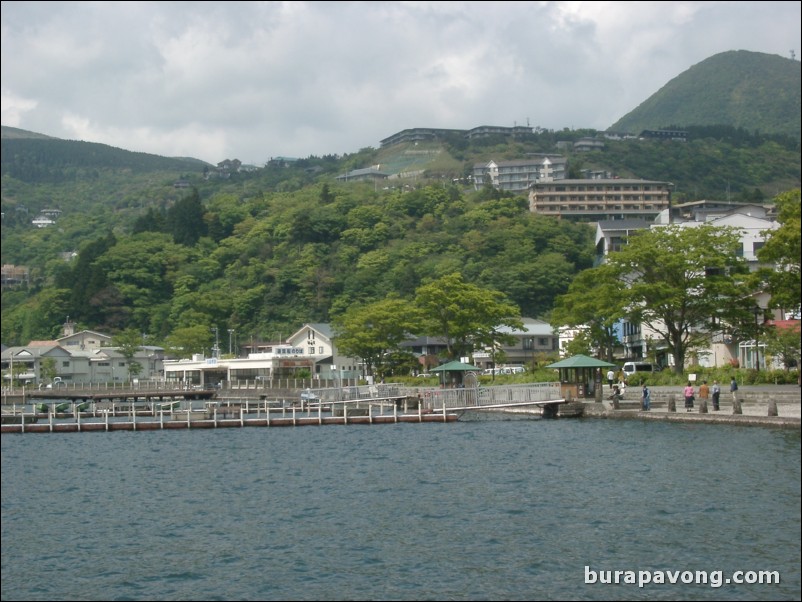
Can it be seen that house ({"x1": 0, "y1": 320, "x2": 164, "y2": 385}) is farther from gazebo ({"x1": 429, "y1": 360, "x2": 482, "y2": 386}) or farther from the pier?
gazebo ({"x1": 429, "y1": 360, "x2": 482, "y2": 386})

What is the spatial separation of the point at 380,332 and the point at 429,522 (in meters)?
46.6

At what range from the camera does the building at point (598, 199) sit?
12975cm

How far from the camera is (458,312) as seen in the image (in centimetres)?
5841

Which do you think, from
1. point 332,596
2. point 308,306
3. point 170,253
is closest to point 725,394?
point 332,596

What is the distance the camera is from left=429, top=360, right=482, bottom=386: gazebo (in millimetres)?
46803

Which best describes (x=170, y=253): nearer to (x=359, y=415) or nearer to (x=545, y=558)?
(x=359, y=415)

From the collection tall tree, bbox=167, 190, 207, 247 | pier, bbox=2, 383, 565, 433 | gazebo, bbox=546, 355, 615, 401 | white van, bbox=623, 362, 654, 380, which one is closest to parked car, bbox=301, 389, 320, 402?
pier, bbox=2, 383, 565, 433

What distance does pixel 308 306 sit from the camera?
102 m

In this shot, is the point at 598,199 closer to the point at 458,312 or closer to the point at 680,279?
the point at 458,312

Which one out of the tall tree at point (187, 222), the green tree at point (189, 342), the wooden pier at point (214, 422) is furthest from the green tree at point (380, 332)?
the tall tree at point (187, 222)

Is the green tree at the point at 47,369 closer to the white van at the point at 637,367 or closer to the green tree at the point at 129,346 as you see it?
the green tree at the point at 129,346

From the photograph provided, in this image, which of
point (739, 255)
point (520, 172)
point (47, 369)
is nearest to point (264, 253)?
point (47, 369)

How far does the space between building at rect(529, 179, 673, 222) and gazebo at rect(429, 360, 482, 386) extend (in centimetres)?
7894

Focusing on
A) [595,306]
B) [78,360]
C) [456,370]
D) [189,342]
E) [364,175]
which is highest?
[364,175]
